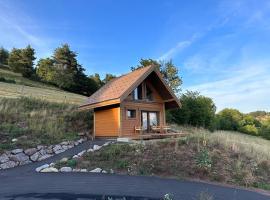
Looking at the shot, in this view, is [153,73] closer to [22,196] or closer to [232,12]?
[232,12]

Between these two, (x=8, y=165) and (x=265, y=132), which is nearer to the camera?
(x=8, y=165)

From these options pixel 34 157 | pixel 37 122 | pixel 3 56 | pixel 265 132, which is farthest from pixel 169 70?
pixel 3 56

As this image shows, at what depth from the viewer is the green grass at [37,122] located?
16.3 m

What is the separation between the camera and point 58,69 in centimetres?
4697

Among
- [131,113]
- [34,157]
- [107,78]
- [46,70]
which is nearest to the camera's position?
[34,157]

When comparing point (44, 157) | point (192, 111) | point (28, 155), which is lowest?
point (44, 157)

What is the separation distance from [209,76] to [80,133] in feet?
41.1

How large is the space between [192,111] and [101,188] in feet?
75.4

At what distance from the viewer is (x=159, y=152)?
1367cm

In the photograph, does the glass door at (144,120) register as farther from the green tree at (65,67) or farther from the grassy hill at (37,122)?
the green tree at (65,67)

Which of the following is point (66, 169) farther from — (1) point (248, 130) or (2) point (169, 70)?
(1) point (248, 130)

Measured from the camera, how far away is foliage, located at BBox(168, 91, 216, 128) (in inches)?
1200

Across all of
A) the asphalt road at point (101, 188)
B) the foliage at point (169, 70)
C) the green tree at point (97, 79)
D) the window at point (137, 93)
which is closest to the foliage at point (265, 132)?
the foliage at point (169, 70)

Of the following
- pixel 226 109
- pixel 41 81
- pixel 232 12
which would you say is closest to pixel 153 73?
pixel 232 12
